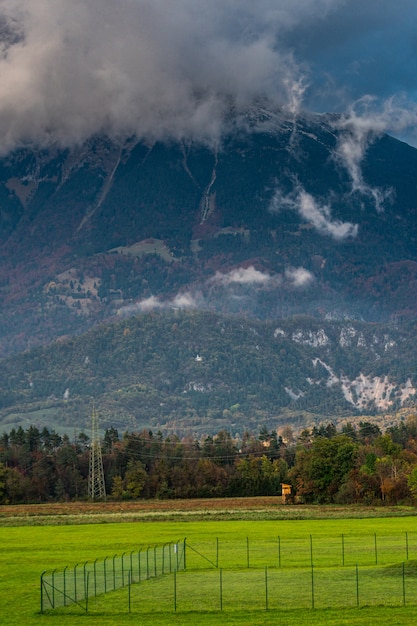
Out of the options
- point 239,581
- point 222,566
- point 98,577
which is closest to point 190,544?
point 222,566

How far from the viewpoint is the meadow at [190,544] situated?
54.6 m

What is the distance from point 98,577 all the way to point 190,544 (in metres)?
33.4

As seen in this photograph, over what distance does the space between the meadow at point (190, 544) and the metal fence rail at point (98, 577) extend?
100cm

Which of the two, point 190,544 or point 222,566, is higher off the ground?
point 222,566

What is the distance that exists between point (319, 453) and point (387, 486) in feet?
75.4

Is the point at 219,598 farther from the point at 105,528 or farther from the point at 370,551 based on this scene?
the point at 105,528

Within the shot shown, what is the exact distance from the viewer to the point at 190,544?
9600cm

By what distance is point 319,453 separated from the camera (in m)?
187

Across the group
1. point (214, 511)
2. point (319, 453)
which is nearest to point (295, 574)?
point (214, 511)

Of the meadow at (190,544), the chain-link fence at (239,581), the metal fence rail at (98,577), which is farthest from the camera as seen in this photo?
the metal fence rail at (98,577)

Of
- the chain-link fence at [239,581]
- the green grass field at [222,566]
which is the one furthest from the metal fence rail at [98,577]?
the green grass field at [222,566]

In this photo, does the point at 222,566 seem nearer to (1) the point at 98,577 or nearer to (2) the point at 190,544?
(1) the point at 98,577

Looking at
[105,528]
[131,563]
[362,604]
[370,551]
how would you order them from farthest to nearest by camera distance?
[105,528] → [370,551] → [131,563] → [362,604]

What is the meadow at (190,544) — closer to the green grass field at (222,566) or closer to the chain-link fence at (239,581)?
the green grass field at (222,566)
